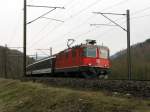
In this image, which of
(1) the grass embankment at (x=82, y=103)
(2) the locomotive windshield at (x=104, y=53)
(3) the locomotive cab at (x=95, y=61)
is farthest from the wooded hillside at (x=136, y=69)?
(1) the grass embankment at (x=82, y=103)

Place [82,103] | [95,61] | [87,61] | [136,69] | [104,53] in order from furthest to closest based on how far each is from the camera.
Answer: [136,69] → [104,53] → [95,61] → [87,61] → [82,103]

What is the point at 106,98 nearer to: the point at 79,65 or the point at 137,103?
the point at 137,103

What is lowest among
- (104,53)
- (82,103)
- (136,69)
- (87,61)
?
(82,103)

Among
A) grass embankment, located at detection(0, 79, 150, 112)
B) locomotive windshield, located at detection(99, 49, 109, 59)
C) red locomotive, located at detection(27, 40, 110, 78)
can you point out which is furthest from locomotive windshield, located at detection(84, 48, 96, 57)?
grass embankment, located at detection(0, 79, 150, 112)

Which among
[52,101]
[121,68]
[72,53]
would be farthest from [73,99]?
[121,68]

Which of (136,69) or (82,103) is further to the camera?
(136,69)

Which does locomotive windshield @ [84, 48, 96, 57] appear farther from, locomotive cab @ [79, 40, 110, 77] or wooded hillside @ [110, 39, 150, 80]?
wooded hillside @ [110, 39, 150, 80]

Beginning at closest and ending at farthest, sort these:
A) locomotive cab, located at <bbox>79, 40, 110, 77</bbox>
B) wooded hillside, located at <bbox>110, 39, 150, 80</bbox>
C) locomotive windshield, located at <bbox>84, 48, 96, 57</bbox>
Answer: locomotive cab, located at <bbox>79, 40, 110, 77</bbox> < locomotive windshield, located at <bbox>84, 48, 96, 57</bbox> < wooded hillside, located at <bbox>110, 39, 150, 80</bbox>

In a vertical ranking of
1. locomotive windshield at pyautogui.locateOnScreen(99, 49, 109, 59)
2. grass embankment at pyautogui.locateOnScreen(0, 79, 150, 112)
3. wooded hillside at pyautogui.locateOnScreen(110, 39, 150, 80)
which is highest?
locomotive windshield at pyautogui.locateOnScreen(99, 49, 109, 59)

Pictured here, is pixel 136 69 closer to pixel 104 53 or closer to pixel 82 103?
pixel 104 53

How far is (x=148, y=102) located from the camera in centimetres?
1064

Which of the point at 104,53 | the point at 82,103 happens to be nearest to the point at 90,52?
the point at 104,53

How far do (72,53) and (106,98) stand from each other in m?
22.6

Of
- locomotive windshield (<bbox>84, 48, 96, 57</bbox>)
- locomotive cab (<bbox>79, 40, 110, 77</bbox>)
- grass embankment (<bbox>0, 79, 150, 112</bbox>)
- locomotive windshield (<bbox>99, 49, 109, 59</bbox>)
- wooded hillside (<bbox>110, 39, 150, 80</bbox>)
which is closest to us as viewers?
grass embankment (<bbox>0, 79, 150, 112</bbox>)
